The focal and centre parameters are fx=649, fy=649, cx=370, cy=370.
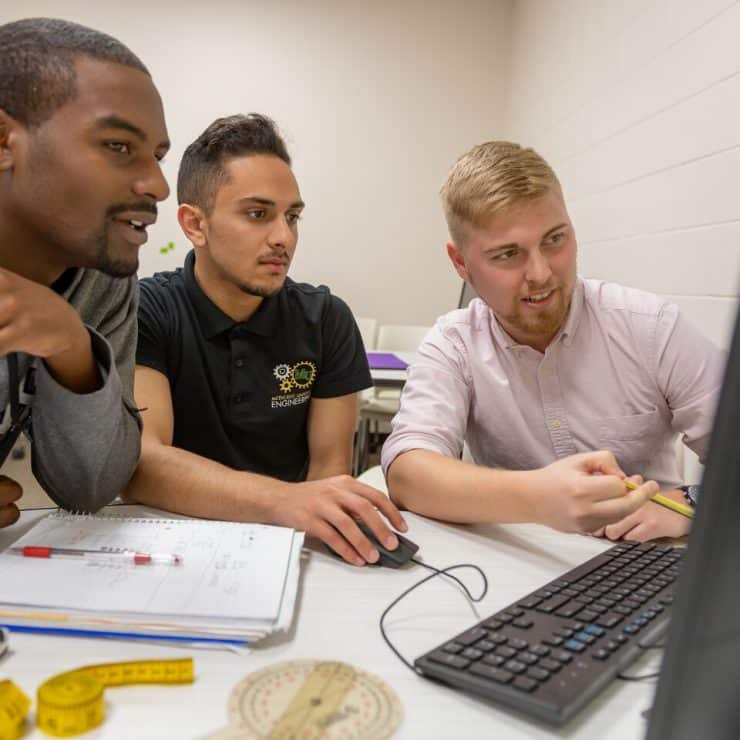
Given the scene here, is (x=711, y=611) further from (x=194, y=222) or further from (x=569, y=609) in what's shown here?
(x=194, y=222)

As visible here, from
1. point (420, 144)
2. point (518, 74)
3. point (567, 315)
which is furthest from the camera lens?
point (420, 144)

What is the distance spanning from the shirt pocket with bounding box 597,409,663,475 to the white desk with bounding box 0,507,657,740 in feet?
1.46

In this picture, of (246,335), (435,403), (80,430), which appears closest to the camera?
(80,430)

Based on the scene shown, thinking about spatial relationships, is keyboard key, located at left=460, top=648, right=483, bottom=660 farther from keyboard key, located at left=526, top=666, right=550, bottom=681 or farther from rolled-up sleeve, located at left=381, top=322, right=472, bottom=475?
rolled-up sleeve, located at left=381, top=322, right=472, bottom=475

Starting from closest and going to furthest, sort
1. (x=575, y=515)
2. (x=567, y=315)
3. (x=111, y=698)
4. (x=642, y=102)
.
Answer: (x=111, y=698), (x=575, y=515), (x=567, y=315), (x=642, y=102)

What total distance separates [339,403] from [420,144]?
3.45m

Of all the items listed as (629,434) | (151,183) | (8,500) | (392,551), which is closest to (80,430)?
(8,500)

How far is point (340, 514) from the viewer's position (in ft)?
2.84

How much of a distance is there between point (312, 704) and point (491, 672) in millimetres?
153

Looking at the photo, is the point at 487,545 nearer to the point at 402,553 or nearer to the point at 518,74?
the point at 402,553

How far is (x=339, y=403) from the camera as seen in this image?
5.20ft

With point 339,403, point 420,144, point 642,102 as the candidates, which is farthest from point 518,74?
point 339,403

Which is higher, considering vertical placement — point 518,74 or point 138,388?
point 518,74

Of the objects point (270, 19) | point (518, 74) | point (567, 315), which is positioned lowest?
point (567, 315)
